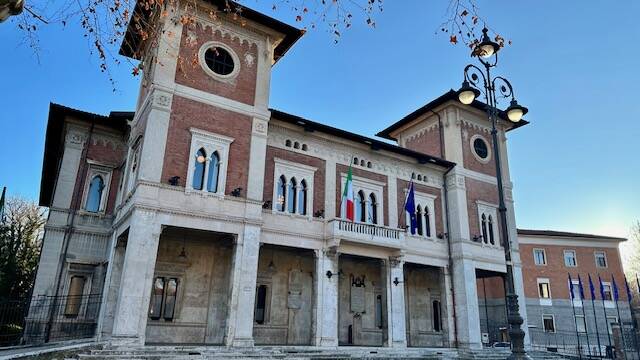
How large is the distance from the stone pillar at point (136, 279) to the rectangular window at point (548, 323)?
1290 inches

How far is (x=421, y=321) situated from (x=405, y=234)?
5.60m

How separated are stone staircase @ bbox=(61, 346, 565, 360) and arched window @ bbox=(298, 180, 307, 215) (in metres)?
6.00

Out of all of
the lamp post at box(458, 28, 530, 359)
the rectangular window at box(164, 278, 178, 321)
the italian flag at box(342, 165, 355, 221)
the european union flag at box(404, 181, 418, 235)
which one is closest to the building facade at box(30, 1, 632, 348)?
the rectangular window at box(164, 278, 178, 321)

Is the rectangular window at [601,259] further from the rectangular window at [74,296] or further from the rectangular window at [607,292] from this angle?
the rectangular window at [74,296]

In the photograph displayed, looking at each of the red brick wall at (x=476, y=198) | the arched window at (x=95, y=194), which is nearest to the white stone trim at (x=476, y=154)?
the red brick wall at (x=476, y=198)

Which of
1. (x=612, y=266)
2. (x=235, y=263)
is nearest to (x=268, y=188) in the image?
(x=235, y=263)

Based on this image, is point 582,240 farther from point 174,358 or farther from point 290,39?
point 174,358

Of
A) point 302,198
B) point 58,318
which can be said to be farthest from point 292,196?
point 58,318

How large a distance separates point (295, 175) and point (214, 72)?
227 inches

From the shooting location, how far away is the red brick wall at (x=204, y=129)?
16.9 meters

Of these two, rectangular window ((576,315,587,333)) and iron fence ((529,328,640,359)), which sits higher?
rectangular window ((576,315,587,333))

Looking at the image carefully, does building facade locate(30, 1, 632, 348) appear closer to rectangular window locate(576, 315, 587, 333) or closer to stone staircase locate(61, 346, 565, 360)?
stone staircase locate(61, 346, 565, 360)

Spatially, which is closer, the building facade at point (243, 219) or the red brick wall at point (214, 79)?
the building facade at point (243, 219)

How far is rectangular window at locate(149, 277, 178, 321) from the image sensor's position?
58.4 ft
